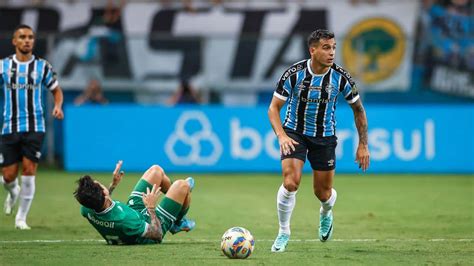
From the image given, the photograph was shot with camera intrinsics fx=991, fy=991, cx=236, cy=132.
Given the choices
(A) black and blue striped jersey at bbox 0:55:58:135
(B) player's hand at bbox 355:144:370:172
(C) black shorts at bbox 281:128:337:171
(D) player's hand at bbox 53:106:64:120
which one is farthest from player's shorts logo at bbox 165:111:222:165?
(B) player's hand at bbox 355:144:370:172

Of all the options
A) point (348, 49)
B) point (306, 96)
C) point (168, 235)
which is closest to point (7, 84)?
point (168, 235)

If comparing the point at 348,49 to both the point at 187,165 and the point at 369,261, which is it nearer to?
the point at 187,165

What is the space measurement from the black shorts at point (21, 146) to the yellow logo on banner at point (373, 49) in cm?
1150

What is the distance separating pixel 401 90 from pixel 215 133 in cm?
544

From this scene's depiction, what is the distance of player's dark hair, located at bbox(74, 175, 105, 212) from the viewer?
379 inches

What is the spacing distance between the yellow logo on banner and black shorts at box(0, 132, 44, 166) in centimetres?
1150

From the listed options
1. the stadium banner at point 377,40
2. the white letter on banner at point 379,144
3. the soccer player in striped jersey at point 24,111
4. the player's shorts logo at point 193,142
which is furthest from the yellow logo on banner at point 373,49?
the soccer player in striped jersey at point 24,111

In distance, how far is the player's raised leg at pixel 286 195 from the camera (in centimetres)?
1027

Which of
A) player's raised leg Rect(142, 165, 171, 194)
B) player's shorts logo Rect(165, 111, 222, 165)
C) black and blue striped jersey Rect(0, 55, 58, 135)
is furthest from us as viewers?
player's shorts logo Rect(165, 111, 222, 165)

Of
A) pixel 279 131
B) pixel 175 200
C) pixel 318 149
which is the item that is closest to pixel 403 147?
pixel 318 149

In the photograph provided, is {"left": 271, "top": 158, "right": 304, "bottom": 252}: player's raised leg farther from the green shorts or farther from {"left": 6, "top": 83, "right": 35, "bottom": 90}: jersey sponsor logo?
{"left": 6, "top": 83, "right": 35, "bottom": 90}: jersey sponsor logo

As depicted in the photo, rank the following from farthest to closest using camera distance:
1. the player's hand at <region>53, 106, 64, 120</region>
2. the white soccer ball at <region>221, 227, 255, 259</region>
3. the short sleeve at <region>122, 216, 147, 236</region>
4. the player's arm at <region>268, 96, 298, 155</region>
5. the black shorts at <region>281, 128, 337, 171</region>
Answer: the player's hand at <region>53, 106, 64, 120</region> < the black shorts at <region>281, 128, 337, 171</region> < the player's arm at <region>268, 96, 298, 155</region> < the short sleeve at <region>122, 216, 147, 236</region> < the white soccer ball at <region>221, 227, 255, 259</region>

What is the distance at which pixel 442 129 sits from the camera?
21.1 m

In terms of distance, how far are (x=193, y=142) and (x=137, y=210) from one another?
10.7 m
